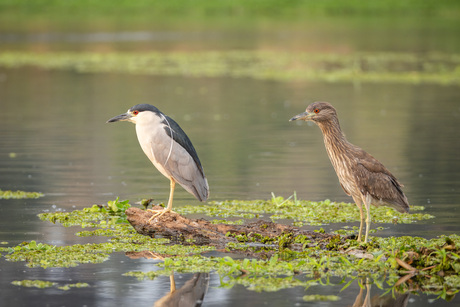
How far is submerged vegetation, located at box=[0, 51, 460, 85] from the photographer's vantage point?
31047mm

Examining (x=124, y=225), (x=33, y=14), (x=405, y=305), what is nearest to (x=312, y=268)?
(x=405, y=305)

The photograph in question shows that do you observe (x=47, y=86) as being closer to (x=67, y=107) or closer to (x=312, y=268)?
(x=67, y=107)

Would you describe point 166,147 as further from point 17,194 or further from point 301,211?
point 17,194

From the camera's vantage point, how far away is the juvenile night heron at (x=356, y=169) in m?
9.04

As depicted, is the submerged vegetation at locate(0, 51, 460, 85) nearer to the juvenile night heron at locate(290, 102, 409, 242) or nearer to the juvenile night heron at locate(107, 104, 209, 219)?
the juvenile night heron at locate(107, 104, 209, 219)

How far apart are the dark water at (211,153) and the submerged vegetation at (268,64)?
243 centimetres

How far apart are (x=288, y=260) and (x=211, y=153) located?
750cm

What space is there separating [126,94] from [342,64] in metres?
12.6

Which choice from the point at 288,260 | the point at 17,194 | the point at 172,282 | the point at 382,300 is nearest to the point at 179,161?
the point at 288,260

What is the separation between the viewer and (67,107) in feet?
77.0

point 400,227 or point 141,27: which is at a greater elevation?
point 141,27

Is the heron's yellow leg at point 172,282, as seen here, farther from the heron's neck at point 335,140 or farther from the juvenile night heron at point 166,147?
the heron's neck at point 335,140

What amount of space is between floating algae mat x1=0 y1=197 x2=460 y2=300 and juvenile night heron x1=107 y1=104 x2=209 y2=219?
0.81m

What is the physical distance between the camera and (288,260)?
27.8ft
